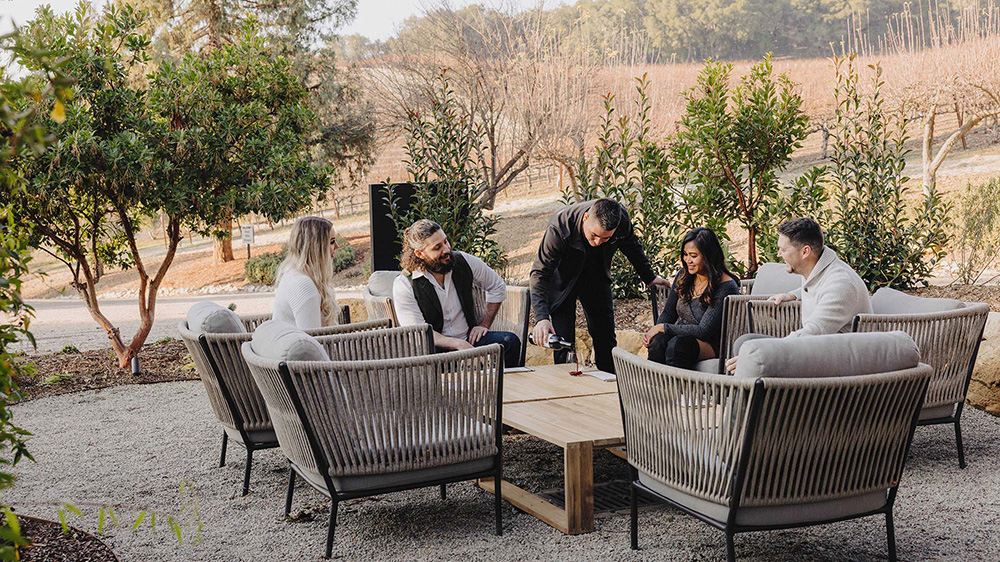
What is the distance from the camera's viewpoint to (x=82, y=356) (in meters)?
8.17

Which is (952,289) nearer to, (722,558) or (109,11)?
(722,558)

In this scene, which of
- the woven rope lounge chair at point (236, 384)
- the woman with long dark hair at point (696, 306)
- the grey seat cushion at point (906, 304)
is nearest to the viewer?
the woven rope lounge chair at point (236, 384)

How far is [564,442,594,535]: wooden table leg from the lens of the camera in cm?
344

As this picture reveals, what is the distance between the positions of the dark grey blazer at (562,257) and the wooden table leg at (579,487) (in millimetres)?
1714

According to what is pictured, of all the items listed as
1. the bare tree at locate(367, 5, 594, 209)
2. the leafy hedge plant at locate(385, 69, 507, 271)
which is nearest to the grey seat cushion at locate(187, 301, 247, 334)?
the leafy hedge plant at locate(385, 69, 507, 271)

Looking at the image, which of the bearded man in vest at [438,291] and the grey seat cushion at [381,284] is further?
the grey seat cushion at [381,284]

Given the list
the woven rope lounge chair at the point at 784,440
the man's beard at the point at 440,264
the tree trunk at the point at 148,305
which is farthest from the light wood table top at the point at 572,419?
the tree trunk at the point at 148,305

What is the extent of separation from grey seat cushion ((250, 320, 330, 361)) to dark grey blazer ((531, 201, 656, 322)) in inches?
78.6

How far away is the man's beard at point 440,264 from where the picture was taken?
191 inches

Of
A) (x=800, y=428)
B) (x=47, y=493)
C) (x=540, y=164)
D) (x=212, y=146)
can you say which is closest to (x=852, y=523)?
(x=800, y=428)

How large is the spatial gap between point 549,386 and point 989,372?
2.83m

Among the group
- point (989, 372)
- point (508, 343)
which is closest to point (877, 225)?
point (989, 372)

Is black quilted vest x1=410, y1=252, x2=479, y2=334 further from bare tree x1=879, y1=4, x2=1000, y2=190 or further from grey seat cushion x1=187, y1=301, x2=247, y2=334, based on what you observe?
bare tree x1=879, y1=4, x2=1000, y2=190

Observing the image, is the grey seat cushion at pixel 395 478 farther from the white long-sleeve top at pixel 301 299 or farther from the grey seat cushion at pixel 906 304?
the grey seat cushion at pixel 906 304
